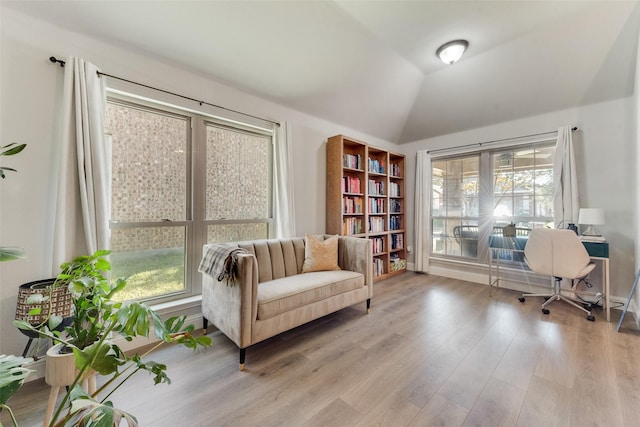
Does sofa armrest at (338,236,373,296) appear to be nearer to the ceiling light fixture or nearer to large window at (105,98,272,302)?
large window at (105,98,272,302)

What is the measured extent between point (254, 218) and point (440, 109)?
10.2ft

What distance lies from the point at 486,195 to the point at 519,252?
0.90 m

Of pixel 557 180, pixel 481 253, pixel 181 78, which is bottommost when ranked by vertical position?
pixel 481 253

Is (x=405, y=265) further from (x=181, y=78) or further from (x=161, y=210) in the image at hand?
(x=181, y=78)

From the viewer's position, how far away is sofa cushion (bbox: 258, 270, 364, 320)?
1.90 m

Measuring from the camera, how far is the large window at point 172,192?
2.10 metres

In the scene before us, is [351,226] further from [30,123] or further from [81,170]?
[30,123]

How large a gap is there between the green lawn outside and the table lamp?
4.16 m

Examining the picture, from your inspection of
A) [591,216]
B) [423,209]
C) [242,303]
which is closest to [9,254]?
[242,303]

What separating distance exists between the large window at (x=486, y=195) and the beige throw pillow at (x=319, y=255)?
2.43 meters

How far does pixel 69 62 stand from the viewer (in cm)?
172

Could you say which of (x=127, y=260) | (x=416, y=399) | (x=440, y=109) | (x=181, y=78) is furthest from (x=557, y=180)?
(x=127, y=260)

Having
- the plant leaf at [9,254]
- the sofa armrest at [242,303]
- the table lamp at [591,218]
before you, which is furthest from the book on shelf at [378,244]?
the plant leaf at [9,254]

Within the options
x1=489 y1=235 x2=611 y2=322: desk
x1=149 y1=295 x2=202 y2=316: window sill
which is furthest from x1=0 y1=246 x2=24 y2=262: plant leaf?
x1=489 y1=235 x2=611 y2=322: desk
